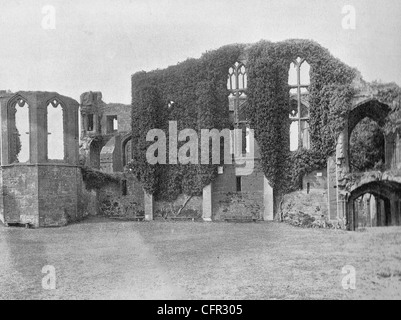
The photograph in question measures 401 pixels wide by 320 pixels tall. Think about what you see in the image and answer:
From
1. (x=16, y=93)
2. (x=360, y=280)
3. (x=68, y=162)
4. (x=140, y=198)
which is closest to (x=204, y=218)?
(x=140, y=198)

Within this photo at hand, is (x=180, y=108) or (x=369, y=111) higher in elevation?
(x=180, y=108)

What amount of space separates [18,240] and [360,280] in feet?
51.9

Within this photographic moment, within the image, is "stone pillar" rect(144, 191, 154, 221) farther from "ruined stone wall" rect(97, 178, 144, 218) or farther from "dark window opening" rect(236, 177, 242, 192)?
"dark window opening" rect(236, 177, 242, 192)

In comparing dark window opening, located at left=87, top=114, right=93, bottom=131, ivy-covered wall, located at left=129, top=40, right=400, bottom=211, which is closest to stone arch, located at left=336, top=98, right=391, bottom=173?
ivy-covered wall, located at left=129, top=40, right=400, bottom=211

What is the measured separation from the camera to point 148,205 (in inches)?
1228

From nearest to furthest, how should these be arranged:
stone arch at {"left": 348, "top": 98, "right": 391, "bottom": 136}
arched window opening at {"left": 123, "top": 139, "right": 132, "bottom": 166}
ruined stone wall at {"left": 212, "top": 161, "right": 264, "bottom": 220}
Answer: stone arch at {"left": 348, "top": 98, "right": 391, "bottom": 136}
ruined stone wall at {"left": 212, "top": 161, "right": 264, "bottom": 220}
arched window opening at {"left": 123, "top": 139, "right": 132, "bottom": 166}

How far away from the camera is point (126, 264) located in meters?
15.8

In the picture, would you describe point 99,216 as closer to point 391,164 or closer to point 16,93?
point 16,93

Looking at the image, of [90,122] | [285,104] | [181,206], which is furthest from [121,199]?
[90,122]

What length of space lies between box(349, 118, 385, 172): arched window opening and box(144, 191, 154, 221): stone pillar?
14082 mm

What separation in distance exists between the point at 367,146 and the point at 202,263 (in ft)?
68.5

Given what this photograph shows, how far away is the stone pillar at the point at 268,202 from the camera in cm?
2762

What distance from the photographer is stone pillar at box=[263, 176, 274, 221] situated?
90.6 ft

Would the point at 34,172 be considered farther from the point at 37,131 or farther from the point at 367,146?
Answer: the point at 367,146
